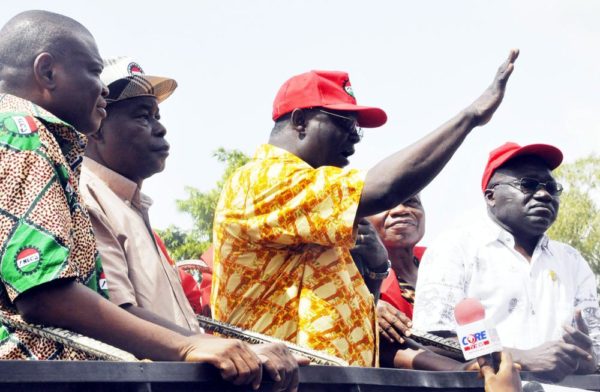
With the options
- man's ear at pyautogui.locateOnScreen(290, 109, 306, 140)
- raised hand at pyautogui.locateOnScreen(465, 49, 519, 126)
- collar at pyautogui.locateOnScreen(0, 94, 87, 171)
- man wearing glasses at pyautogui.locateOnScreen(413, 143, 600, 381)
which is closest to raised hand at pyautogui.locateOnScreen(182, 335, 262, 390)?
collar at pyautogui.locateOnScreen(0, 94, 87, 171)

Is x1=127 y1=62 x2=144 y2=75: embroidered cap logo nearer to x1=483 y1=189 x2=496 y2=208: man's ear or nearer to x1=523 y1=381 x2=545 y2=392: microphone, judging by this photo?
x1=523 y1=381 x2=545 y2=392: microphone

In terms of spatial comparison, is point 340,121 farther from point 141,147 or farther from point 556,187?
point 556,187

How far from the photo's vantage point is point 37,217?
2.46 m

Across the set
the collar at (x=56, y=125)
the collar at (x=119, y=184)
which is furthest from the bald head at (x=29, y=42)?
the collar at (x=119, y=184)

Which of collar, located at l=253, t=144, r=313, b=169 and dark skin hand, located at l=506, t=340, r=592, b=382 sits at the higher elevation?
collar, located at l=253, t=144, r=313, b=169

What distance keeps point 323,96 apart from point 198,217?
2216 centimetres

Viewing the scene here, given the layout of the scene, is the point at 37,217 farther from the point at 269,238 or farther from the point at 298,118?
the point at 298,118

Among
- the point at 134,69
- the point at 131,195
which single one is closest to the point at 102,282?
the point at 131,195

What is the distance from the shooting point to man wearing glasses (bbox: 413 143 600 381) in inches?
187

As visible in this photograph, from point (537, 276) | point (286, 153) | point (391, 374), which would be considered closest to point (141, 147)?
point (286, 153)

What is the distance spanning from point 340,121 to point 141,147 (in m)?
0.94

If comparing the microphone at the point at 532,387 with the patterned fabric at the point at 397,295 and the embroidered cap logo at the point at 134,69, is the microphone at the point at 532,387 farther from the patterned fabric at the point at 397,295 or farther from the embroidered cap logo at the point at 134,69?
the patterned fabric at the point at 397,295

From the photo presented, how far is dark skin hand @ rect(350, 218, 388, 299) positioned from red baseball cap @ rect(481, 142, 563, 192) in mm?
904

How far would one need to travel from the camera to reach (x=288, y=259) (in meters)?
4.09
